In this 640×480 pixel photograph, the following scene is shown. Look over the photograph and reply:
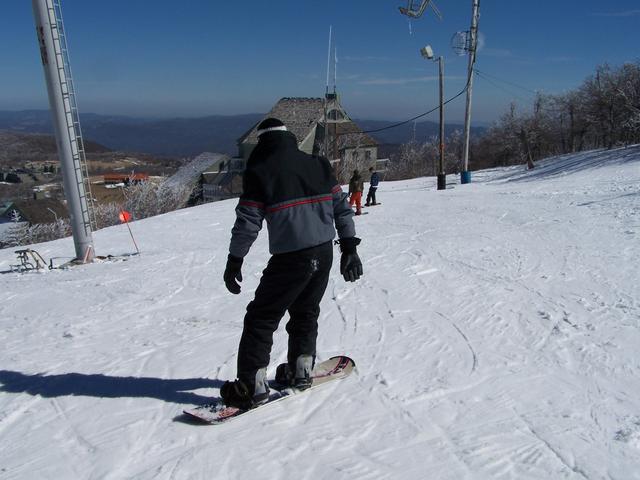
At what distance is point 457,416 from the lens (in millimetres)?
3045

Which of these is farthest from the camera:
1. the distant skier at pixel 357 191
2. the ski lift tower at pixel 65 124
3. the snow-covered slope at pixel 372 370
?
the distant skier at pixel 357 191

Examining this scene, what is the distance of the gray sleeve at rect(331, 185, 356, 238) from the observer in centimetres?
331

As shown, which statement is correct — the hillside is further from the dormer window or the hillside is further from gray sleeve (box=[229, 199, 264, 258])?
gray sleeve (box=[229, 199, 264, 258])

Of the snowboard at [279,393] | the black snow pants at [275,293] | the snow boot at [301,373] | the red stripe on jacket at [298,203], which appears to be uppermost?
the red stripe on jacket at [298,203]

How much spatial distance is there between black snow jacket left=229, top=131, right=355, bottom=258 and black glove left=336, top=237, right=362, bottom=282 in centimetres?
34

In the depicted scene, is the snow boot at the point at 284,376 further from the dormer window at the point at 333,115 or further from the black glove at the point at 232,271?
the dormer window at the point at 333,115

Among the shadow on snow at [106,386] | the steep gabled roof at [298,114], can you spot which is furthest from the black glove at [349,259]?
the steep gabled roof at [298,114]

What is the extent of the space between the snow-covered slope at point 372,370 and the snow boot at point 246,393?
0.12 metres

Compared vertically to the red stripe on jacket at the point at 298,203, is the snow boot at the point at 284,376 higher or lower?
lower

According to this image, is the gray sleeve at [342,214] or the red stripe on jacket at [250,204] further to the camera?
the gray sleeve at [342,214]

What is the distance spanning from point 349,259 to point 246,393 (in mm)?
1155

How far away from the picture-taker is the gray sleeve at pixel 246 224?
2918 mm

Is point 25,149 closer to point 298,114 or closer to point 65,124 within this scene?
point 298,114

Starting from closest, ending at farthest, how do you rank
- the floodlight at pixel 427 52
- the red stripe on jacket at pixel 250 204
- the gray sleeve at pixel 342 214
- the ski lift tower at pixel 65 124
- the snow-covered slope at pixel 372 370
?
the snow-covered slope at pixel 372 370 → the red stripe on jacket at pixel 250 204 → the gray sleeve at pixel 342 214 → the ski lift tower at pixel 65 124 → the floodlight at pixel 427 52
